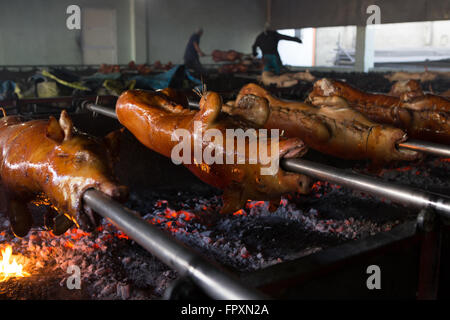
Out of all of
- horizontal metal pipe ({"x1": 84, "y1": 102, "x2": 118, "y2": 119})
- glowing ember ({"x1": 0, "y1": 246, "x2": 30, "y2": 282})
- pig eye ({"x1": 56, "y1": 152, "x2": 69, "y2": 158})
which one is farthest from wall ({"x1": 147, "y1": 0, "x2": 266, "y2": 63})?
pig eye ({"x1": 56, "y1": 152, "x2": 69, "y2": 158})

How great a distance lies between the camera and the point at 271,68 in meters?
10.8

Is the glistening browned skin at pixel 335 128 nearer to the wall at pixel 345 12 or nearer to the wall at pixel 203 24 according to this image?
the wall at pixel 345 12

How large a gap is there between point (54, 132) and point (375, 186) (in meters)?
1.48

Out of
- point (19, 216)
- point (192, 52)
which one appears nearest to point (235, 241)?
point (19, 216)

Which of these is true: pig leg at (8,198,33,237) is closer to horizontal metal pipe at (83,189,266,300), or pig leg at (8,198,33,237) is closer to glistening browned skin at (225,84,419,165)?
horizontal metal pipe at (83,189,266,300)

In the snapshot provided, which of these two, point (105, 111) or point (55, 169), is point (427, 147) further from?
point (105, 111)

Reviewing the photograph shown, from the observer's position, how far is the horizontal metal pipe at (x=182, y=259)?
3.26ft

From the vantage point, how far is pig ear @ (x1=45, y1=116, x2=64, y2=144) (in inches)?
78.9

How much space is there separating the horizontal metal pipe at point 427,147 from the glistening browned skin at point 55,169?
1513 millimetres
